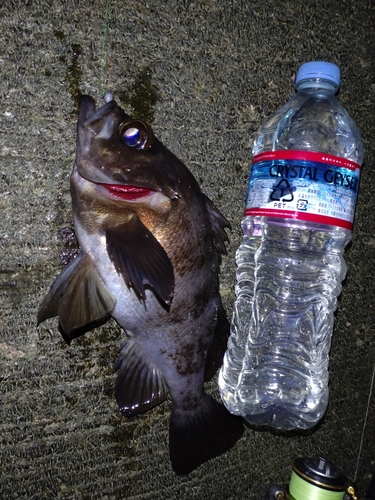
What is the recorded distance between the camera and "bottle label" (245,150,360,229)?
1799 millimetres

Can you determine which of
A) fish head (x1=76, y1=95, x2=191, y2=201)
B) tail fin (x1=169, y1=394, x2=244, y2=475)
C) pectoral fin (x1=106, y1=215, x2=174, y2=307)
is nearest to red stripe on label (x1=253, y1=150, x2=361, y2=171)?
fish head (x1=76, y1=95, x2=191, y2=201)

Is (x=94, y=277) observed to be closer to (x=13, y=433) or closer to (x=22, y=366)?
(x=22, y=366)

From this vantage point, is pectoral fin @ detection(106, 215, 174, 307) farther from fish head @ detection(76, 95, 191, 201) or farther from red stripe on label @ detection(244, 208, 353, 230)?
red stripe on label @ detection(244, 208, 353, 230)

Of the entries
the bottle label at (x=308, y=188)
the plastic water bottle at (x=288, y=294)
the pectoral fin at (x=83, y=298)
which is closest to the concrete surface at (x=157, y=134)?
the plastic water bottle at (x=288, y=294)

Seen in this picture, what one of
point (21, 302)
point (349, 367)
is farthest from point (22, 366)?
point (349, 367)

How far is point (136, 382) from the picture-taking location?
6.36ft

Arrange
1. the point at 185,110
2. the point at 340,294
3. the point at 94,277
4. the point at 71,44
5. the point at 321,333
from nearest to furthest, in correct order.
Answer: the point at 94,277 → the point at 71,44 → the point at 185,110 → the point at 321,333 → the point at 340,294

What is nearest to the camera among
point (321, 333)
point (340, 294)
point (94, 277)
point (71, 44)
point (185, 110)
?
point (94, 277)

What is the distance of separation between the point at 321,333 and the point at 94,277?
1.02 m

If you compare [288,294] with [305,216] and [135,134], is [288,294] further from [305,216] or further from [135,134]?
[135,134]

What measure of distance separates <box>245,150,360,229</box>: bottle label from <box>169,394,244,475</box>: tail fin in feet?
2.65

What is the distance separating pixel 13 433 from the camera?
192 centimetres

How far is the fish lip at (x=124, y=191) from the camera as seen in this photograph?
1671mm

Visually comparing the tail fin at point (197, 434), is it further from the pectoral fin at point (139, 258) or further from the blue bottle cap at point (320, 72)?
the blue bottle cap at point (320, 72)
